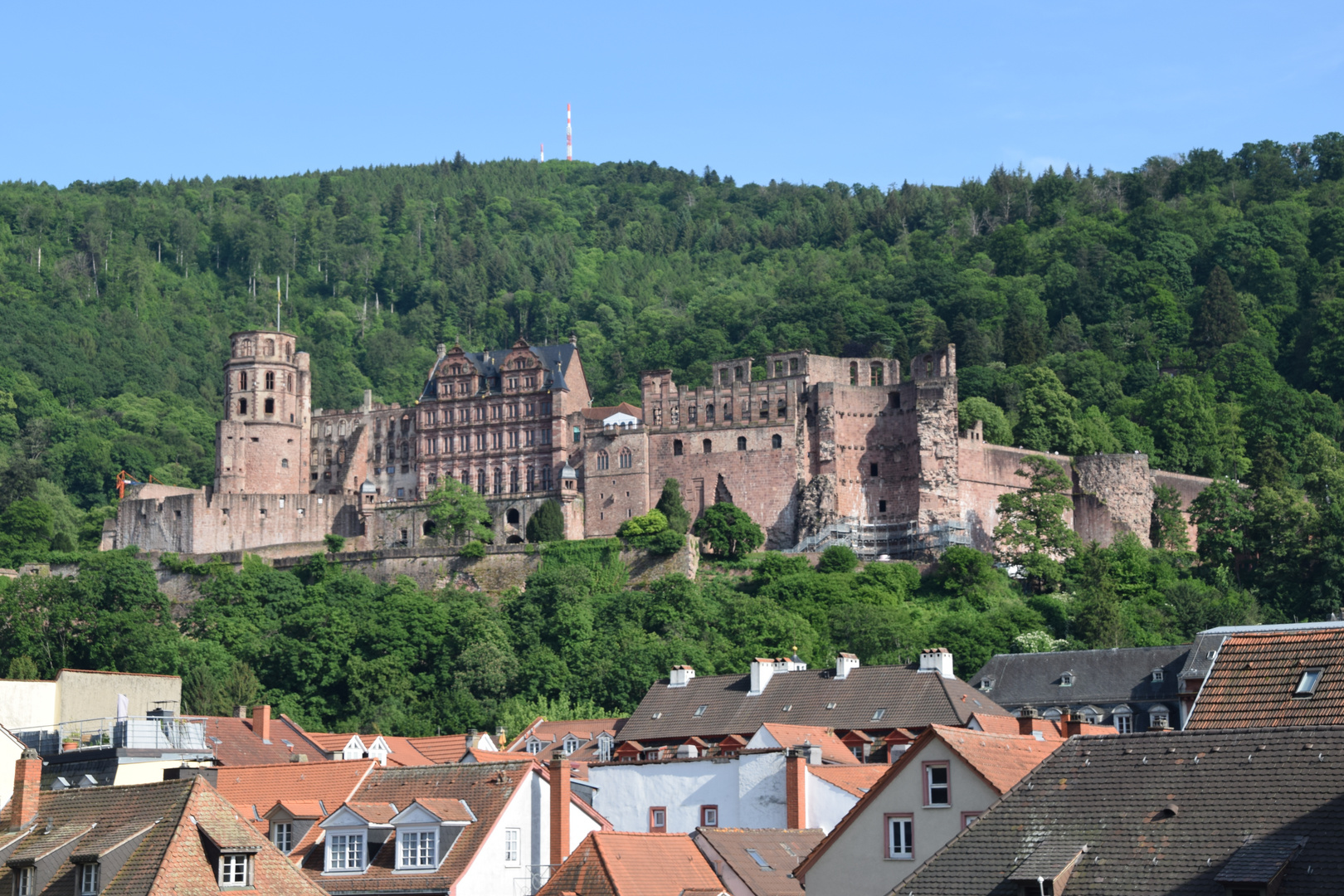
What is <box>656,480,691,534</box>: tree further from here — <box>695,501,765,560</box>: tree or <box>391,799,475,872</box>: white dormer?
<box>391,799,475,872</box>: white dormer

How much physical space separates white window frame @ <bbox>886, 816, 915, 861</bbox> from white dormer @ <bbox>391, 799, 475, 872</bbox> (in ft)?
36.5

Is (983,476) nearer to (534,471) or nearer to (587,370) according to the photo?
(534,471)

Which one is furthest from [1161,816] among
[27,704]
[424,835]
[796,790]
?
[27,704]

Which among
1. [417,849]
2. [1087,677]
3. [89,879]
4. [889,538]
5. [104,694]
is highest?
[889,538]

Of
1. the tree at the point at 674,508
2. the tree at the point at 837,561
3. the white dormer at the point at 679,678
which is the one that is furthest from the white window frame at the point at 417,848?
the tree at the point at 674,508

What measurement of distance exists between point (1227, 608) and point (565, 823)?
5495cm

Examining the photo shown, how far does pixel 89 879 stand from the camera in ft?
91.9

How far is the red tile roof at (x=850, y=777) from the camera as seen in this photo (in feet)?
136

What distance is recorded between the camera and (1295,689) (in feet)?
78.8

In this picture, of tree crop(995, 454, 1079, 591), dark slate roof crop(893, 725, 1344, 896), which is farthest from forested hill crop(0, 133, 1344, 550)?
dark slate roof crop(893, 725, 1344, 896)

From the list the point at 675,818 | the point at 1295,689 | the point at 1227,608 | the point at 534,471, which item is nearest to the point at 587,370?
the point at 534,471

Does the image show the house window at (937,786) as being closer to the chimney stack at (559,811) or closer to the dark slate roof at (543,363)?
the chimney stack at (559,811)

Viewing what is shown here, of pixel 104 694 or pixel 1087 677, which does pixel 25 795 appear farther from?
pixel 1087 677

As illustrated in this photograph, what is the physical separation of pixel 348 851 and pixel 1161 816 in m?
19.3
